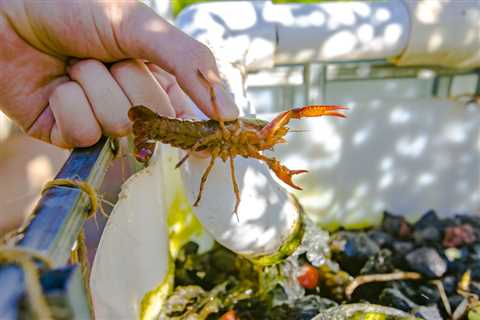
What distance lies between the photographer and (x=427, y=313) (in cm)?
170

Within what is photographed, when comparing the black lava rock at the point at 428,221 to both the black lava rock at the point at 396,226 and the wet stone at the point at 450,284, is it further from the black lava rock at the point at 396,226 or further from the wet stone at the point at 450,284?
the wet stone at the point at 450,284

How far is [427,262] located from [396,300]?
0.33 meters

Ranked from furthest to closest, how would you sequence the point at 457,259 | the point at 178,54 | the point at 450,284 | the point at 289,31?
the point at 457,259 → the point at 450,284 → the point at 289,31 → the point at 178,54

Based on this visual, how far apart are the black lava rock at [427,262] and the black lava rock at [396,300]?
0.69ft

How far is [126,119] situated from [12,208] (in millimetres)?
564

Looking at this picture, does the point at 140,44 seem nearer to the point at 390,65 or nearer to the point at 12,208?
the point at 12,208

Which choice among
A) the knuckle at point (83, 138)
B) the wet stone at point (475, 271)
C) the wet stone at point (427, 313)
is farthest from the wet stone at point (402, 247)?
the knuckle at point (83, 138)

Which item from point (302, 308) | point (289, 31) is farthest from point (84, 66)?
point (302, 308)

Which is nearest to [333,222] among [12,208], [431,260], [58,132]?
[431,260]

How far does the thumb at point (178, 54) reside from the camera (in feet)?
2.64

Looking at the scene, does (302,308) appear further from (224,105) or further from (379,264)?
(224,105)

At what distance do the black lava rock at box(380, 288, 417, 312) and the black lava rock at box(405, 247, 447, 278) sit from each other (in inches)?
8.3

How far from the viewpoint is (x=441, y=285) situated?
1.95m

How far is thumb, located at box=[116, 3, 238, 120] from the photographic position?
0.80 m
